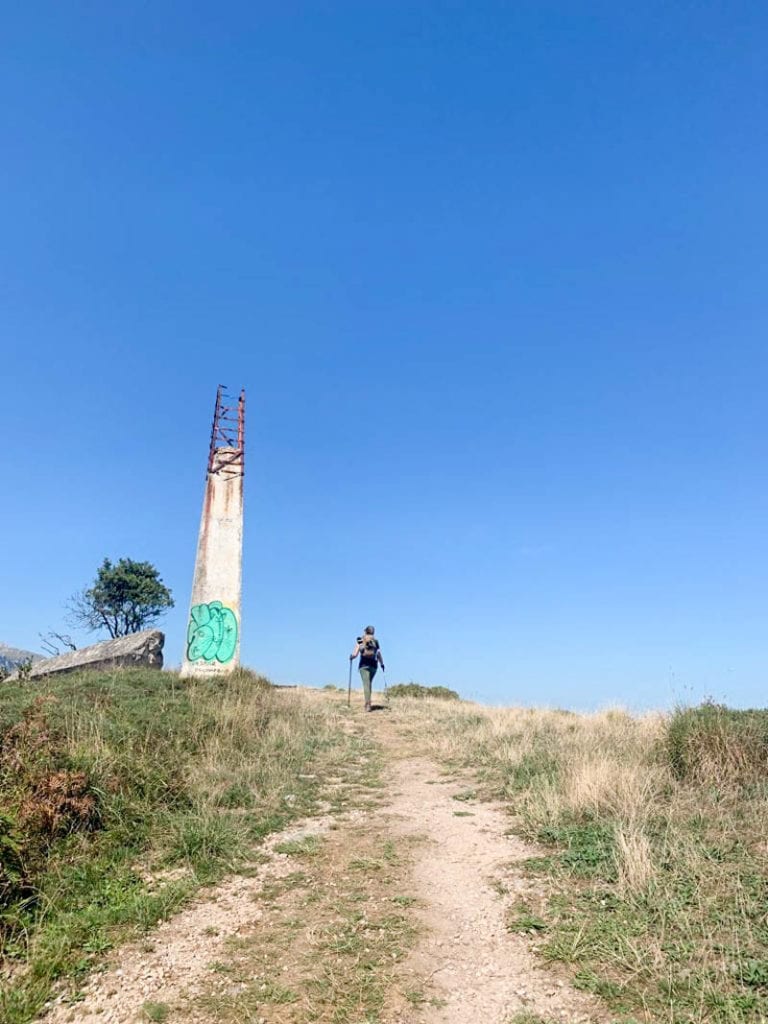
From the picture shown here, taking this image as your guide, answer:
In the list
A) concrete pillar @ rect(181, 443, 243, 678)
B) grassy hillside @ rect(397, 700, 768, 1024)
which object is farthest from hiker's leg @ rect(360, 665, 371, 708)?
grassy hillside @ rect(397, 700, 768, 1024)

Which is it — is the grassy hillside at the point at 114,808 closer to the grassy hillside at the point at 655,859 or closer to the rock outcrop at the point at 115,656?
the grassy hillside at the point at 655,859

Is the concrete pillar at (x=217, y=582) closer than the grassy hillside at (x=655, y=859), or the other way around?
the grassy hillside at (x=655, y=859)

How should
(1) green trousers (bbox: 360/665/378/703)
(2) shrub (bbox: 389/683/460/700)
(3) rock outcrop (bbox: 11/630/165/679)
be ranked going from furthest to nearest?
(2) shrub (bbox: 389/683/460/700)
(1) green trousers (bbox: 360/665/378/703)
(3) rock outcrop (bbox: 11/630/165/679)

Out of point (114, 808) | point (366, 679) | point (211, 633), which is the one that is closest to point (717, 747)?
point (114, 808)

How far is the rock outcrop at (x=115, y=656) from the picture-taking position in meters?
17.6

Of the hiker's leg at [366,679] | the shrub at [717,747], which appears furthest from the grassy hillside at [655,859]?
the hiker's leg at [366,679]

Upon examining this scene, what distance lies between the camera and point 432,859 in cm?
642

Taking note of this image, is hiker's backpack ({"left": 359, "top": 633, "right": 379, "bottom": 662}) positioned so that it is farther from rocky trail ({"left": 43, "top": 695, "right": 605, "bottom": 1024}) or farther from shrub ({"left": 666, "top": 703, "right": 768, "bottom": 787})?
rocky trail ({"left": 43, "top": 695, "right": 605, "bottom": 1024})

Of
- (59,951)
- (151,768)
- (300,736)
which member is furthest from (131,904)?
(300,736)

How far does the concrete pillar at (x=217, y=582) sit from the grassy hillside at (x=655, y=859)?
7.83 metres

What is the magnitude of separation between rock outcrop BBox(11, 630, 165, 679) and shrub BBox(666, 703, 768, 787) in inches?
536

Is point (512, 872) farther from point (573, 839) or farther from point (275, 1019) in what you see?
point (275, 1019)

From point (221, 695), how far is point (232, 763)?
4.26 meters

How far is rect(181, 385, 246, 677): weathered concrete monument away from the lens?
1623cm
